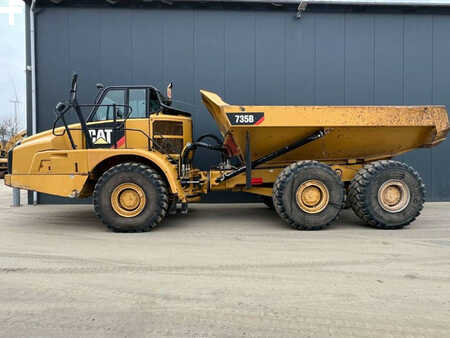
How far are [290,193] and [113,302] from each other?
2.87 metres

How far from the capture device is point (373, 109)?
4434 millimetres

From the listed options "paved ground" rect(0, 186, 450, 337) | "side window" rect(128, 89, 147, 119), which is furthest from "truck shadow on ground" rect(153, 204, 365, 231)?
"side window" rect(128, 89, 147, 119)

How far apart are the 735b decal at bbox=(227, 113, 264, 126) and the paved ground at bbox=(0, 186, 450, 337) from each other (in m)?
1.64

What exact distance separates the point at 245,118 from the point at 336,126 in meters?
1.39

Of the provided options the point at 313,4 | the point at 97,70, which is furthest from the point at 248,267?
the point at 313,4

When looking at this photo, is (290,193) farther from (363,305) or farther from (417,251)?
(363,305)

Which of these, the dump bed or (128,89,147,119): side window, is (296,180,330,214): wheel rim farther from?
(128,89,147,119): side window

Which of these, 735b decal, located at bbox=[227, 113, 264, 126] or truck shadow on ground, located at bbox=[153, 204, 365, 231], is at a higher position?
735b decal, located at bbox=[227, 113, 264, 126]

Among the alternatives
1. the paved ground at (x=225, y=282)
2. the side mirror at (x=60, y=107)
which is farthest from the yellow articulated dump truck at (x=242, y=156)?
the paved ground at (x=225, y=282)

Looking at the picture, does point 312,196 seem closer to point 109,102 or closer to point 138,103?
point 138,103

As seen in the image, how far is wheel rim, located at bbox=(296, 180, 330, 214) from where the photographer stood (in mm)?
4406

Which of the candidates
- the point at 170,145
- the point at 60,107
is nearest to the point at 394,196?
the point at 170,145

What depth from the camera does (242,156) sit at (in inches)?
192

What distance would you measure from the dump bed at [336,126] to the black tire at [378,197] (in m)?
0.51
